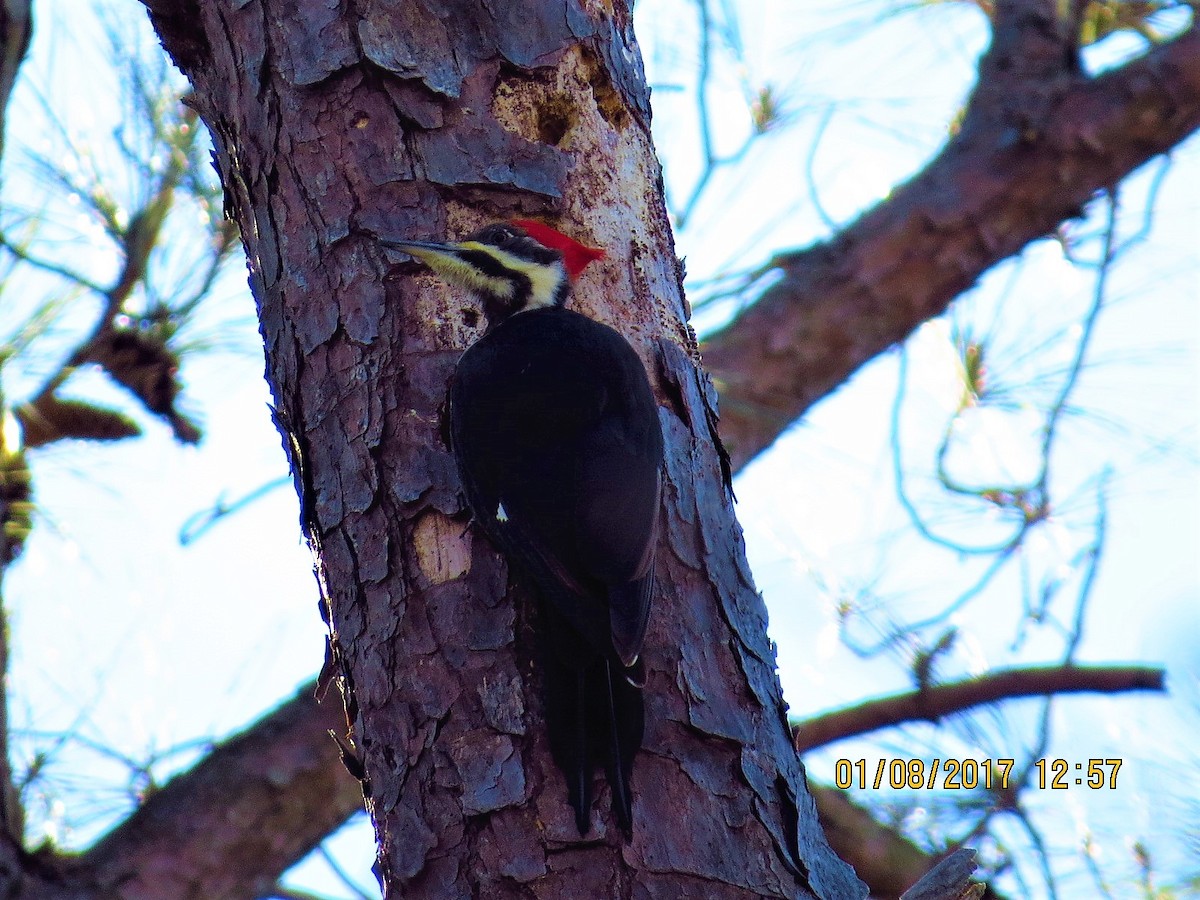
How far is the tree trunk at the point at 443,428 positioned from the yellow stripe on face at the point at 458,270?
39mm

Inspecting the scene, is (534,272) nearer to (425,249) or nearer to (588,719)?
(425,249)

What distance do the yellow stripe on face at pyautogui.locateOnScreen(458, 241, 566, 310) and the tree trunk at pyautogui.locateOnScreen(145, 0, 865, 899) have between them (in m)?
0.06

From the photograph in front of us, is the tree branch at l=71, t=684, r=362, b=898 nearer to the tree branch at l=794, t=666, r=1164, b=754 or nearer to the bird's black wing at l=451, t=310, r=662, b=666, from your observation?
the tree branch at l=794, t=666, r=1164, b=754

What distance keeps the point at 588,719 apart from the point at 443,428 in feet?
1.78

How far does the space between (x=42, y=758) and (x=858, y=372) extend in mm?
2297

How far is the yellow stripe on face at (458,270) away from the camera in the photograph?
6.98 feet

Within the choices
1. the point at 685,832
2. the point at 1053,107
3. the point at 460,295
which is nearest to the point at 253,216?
the point at 460,295

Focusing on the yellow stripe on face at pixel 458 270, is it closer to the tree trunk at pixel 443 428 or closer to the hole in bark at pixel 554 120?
the tree trunk at pixel 443 428

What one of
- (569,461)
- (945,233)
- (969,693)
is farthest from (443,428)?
(945,233)

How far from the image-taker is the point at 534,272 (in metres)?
2.32

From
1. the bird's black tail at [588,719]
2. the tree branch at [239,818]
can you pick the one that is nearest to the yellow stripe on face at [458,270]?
the bird's black tail at [588,719]

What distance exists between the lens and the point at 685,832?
5.69 ft

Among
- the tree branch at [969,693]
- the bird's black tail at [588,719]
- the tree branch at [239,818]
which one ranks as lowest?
the bird's black tail at [588,719]

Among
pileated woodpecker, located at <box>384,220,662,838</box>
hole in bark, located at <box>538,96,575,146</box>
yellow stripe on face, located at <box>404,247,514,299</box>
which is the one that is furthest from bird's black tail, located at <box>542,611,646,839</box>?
hole in bark, located at <box>538,96,575,146</box>
